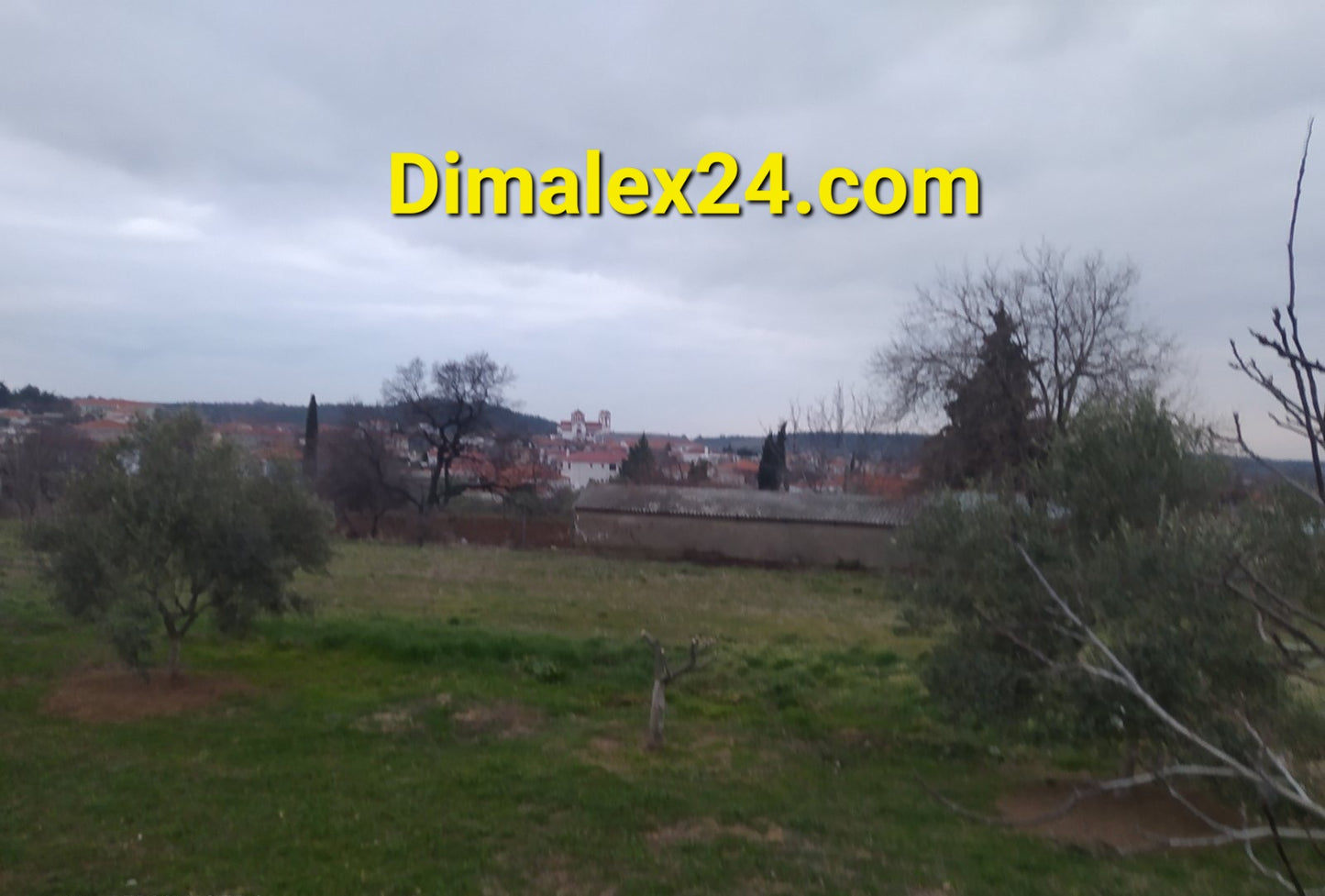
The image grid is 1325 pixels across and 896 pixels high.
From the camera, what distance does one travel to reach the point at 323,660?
14.0 m

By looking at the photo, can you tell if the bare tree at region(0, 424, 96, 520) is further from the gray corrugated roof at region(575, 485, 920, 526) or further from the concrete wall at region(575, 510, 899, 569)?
the gray corrugated roof at region(575, 485, 920, 526)

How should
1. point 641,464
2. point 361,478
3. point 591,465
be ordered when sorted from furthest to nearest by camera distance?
1. point 591,465
2. point 641,464
3. point 361,478

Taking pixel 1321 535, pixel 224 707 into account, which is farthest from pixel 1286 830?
pixel 224 707

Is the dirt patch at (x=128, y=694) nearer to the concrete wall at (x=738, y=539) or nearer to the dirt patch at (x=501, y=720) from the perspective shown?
the dirt patch at (x=501, y=720)

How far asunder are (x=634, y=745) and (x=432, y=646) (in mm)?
5227

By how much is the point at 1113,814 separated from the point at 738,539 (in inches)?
1180

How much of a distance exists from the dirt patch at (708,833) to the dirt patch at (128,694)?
19.9 ft

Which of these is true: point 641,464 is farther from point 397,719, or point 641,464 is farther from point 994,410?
point 397,719

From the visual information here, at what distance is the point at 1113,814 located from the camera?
27.4 ft

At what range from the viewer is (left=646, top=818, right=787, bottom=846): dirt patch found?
7555 millimetres

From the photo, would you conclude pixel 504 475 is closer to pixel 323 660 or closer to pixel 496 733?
pixel 323 660

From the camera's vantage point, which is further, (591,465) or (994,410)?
(591,465)

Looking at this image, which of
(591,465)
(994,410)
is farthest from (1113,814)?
(591,465)

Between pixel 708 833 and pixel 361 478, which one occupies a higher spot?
pixel 361 478
